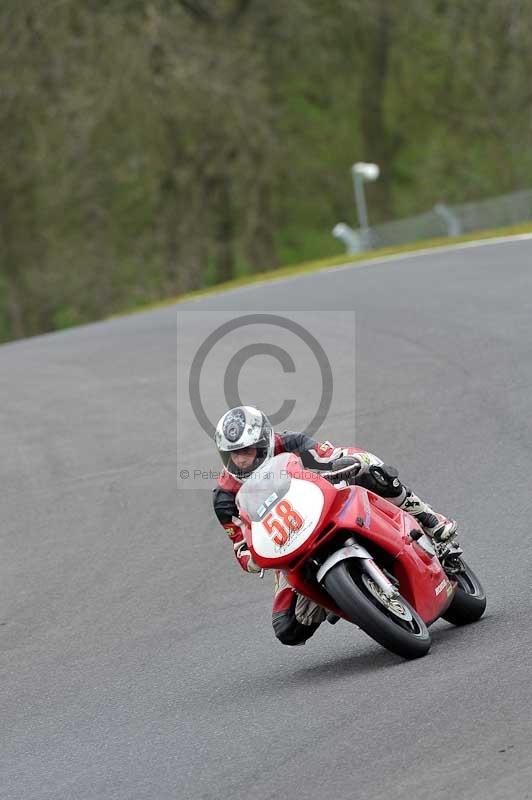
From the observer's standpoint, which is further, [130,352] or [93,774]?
[130,352]

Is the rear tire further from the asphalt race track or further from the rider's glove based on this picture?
the rider's glove

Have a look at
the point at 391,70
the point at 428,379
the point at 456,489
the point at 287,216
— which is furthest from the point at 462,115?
the point at 456,489

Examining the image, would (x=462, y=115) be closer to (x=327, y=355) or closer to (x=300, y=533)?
(x=327, y=355)

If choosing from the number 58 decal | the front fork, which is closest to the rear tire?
the front fork

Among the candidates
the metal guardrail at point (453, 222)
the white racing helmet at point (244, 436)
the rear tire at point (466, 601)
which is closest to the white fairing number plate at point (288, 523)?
the white racing helmet at point (244, 436)

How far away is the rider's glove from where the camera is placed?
6551 mm

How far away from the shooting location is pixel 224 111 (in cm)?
3534

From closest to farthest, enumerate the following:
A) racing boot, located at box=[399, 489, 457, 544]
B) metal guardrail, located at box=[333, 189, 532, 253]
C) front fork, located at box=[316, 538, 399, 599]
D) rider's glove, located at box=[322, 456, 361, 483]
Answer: front fork, located at box=[316, 538, 399, 599] < rider's glove, located at box=[322, 456, 361, 483] < racing boot, located at box=[399, 489, 457, 544] < metal guardrail, located at box=[333, 189, 532, 253]

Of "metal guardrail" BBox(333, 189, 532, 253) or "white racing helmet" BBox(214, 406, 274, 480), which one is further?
"metal guardrail" BBox(333, 189, 532, 253)

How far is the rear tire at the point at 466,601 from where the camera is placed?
22.3 feet

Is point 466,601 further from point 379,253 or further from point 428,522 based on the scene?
point 379,253

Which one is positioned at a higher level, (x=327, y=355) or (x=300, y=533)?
(x=300, y=533)

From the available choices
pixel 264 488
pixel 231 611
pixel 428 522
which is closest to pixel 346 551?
pixel 264 488

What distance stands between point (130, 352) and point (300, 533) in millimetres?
11392
